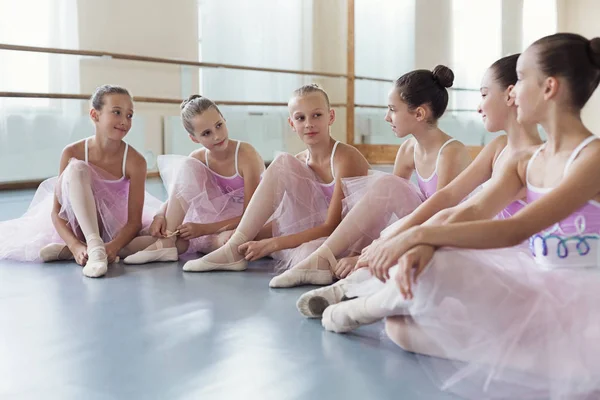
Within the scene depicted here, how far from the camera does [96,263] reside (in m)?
1.87

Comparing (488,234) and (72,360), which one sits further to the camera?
(72,360)

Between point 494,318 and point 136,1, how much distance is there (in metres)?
4.28

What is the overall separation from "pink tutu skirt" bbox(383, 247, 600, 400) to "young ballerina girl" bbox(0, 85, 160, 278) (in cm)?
125

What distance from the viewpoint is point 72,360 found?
116cm

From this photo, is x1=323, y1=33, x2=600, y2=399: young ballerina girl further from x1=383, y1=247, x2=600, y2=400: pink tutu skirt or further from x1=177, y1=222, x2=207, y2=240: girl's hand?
x1=177, y1=222, x2=207, y2=240: girl's hand

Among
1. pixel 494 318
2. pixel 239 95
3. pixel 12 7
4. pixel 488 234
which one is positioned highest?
pixel 12 7

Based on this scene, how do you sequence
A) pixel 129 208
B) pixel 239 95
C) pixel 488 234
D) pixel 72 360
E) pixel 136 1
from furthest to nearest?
pixel 239 95 → pixel 136 1 → pixel 129 208 → pixel 72 360 → pixel 488 234

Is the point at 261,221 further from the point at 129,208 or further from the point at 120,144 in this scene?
the point at 120,144

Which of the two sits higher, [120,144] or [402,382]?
[120,144]

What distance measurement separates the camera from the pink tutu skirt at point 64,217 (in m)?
2.09

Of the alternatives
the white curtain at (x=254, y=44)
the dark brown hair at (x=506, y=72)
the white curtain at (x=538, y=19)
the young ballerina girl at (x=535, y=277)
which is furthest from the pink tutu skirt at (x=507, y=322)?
the white curtain at (x=254, y=44)

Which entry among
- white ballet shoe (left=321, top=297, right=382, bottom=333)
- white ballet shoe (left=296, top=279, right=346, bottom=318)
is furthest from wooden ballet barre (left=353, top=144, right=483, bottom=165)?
white ballet shoe (left=321, top=297, right=382, bottom=333)

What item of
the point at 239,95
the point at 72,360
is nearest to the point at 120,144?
the point at 72,360

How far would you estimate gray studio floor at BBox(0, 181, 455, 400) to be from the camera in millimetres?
1021
